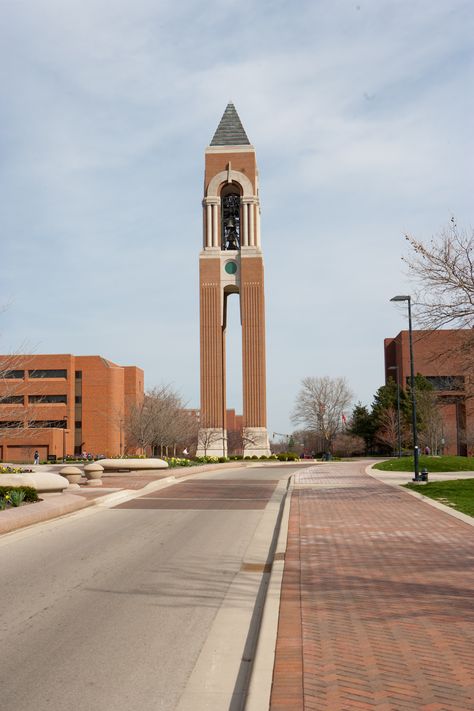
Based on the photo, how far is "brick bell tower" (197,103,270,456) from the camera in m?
77.0

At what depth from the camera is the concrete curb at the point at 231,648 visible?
509 cm

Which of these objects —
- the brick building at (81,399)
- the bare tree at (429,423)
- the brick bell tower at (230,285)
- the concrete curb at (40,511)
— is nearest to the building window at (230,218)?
the brick bell tower at (230,285)

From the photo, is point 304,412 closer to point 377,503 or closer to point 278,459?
point 278,459

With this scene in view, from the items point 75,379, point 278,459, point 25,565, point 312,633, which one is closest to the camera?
point 312,633

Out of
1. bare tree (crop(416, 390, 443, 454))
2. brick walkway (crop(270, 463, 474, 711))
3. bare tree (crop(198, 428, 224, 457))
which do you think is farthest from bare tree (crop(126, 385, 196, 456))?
brick walkway (crop(270, 463, 474, 711))

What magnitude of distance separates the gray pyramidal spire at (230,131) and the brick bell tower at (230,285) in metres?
0.14

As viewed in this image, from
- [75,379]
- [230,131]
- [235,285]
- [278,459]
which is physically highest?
[230,131]

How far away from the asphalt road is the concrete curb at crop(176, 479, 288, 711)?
0.20 feet

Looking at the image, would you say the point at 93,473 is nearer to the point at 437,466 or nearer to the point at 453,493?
the point at 453,493

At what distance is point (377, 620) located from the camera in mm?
6535

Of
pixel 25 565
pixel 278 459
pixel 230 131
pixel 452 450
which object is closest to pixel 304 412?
pixel 452 450

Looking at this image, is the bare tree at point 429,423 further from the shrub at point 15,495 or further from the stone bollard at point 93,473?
the shrub at point 15,495

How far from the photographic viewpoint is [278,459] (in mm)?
67000

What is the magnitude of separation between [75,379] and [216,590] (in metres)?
89.6
